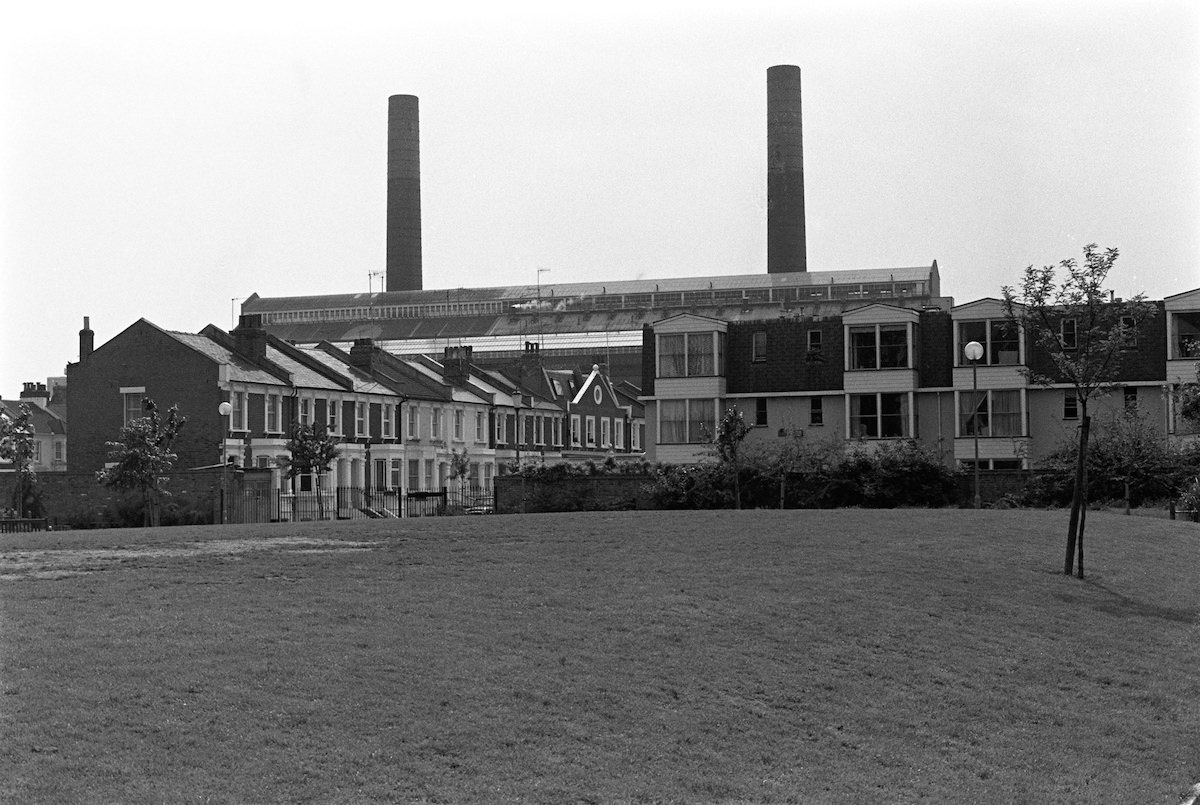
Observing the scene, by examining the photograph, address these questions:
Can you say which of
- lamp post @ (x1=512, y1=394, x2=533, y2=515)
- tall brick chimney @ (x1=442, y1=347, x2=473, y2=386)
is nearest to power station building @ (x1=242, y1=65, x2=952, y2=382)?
tall brick chimney @ (x1=442, y1=347, x2=473, y2=386)

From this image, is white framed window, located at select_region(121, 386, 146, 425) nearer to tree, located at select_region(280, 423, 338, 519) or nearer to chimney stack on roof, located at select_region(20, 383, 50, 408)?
tree, located at select_region(280, 423, 338, 519)

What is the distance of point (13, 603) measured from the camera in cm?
1770

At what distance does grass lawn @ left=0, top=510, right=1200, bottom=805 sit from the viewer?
12.8 metres

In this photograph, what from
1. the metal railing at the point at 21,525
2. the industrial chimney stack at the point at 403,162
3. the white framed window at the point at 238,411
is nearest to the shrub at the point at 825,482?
the metal railing at the point at 21,525

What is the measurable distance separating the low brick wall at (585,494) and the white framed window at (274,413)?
18829 mm

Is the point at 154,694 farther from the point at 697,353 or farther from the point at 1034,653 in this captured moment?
the point at 697,353

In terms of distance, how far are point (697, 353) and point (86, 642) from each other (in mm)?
53083

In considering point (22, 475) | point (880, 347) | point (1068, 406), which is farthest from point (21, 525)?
point (1068, 406)

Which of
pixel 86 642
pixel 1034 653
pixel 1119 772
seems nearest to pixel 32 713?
pixel 86 642

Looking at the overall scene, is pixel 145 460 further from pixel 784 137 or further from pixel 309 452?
pixel 784 137

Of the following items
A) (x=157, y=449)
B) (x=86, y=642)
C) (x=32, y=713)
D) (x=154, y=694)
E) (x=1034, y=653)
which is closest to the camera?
(x=32, y=713)

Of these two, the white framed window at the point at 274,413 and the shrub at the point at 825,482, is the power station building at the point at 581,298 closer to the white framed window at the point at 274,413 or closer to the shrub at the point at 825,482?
the white framed window at the point at 274,413

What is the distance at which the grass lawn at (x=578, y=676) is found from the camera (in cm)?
1278

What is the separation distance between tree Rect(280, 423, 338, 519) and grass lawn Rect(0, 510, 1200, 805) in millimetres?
36491
